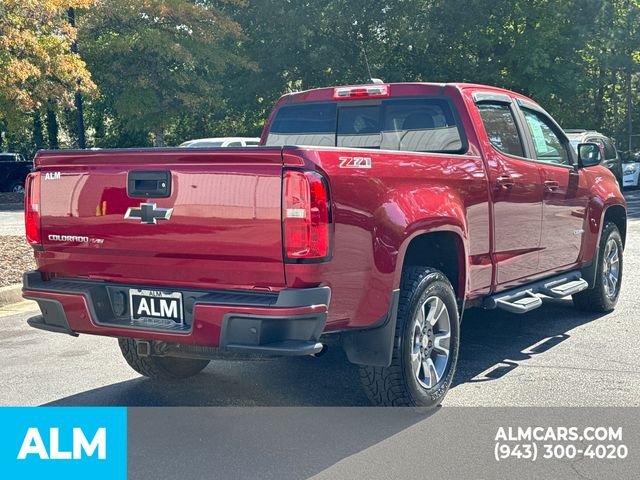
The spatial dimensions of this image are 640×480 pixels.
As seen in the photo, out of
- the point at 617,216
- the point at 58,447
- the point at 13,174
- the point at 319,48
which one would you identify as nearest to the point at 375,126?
the point at 617,216

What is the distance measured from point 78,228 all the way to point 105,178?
0.34m

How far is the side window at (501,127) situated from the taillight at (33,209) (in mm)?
3007

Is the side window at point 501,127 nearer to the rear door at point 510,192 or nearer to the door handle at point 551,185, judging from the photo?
the rear door at point 510,192

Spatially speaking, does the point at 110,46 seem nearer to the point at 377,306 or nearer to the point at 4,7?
the point at 4,7

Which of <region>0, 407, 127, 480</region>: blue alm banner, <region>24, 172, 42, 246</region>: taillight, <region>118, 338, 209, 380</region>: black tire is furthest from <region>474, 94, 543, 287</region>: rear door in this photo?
<region>24, 172, 42, 246</region>: taillight

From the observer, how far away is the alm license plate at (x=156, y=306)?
4.18 m

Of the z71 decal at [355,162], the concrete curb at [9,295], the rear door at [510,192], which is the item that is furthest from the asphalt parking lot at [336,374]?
the z71 decal at [355,162]

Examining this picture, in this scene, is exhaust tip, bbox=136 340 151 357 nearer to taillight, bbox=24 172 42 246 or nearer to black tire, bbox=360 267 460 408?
taillight, bbox=24 172 42 246

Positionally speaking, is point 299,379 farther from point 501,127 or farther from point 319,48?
point 319,48

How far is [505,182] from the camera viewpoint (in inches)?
223

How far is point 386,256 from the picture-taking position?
4328 millimetres

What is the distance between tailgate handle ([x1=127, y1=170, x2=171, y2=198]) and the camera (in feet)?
13.8

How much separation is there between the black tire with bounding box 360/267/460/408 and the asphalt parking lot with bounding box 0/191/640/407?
1.09 ft

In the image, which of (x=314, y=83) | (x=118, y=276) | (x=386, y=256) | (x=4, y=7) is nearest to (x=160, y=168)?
(x=118, y=276)
